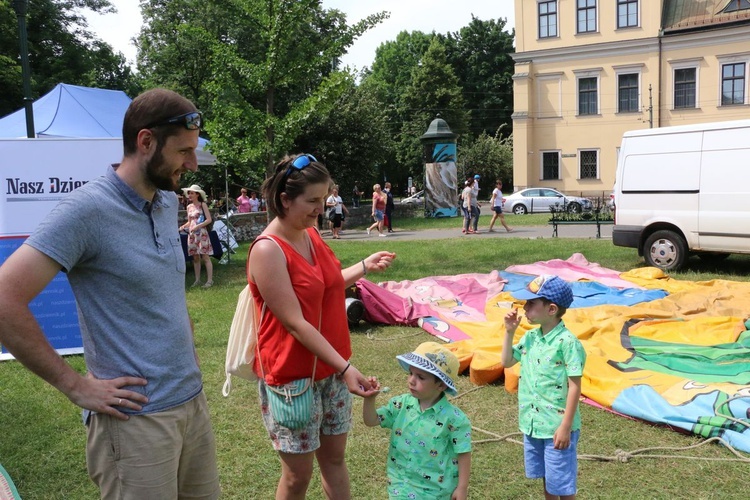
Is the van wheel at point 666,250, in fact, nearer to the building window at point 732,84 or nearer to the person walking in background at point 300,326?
the person walking in background at point 300,326

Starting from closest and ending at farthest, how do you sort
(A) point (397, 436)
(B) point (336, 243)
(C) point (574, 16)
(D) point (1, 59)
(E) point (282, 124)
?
(A) point (397, 436) → (E) point (282, 124) → (B) point (336, 243) → (D) point (1, 59) → (C) point (574, 16)

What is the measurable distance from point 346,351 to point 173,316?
3.06 feet

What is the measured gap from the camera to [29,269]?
185 cm

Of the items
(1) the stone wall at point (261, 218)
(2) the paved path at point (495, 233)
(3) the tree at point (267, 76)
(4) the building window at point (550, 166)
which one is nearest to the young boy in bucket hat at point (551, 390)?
(3) the tree at point (267, 76)

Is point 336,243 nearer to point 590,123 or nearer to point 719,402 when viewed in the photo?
point 719,402

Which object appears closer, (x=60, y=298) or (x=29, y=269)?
(x=29, y=269)

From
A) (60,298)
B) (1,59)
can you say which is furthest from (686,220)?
(1,59)

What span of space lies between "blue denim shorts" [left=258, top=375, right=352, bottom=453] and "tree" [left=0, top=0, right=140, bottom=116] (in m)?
26.3

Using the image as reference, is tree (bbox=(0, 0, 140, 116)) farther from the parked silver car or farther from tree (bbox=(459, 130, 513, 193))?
tree (bbox=(459, 130, 513, 193))

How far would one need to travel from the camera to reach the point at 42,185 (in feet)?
23.5

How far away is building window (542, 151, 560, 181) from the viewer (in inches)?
1550

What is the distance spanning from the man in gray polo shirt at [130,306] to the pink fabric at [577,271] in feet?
27.7

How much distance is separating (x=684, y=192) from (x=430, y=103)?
44.7 metres

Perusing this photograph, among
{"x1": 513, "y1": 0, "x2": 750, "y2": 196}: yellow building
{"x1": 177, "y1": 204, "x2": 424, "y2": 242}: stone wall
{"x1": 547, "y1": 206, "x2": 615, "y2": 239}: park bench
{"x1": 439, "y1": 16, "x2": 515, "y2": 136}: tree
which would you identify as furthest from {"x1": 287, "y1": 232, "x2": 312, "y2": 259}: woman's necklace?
{"x1": 439, "y1": 16, "x2": 515, "y2": 136}: tree
